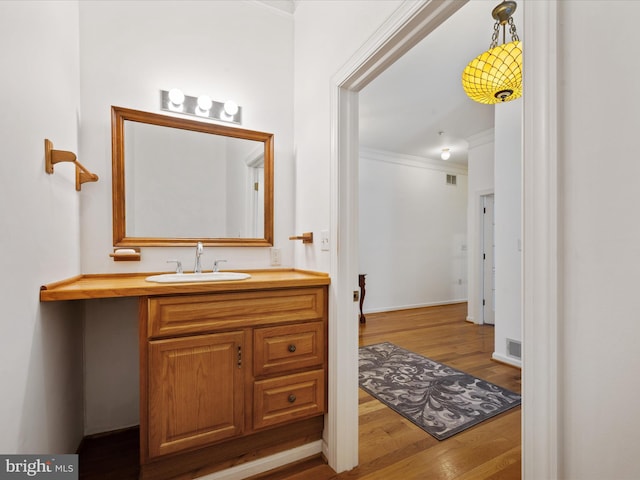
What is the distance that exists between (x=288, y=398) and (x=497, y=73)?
2342 millimetres

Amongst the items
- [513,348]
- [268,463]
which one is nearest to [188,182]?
[268,463]

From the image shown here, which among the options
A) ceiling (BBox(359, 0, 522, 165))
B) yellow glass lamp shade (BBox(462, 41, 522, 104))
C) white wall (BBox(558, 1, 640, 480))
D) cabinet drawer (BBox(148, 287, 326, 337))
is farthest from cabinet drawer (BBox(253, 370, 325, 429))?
ceiling (BBox(359, 0, 522, 165))

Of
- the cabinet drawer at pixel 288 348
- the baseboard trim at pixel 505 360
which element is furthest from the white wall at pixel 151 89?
the baseboard trim at pixel 505 360

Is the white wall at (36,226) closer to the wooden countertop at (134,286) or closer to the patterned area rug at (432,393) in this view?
the wooden countertop at (134,286)

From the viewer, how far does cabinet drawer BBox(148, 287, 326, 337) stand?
4.60 feet

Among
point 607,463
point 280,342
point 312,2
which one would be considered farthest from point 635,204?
point 312,2

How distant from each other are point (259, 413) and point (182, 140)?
1.71 metres

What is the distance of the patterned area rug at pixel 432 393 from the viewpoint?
6.80 ft

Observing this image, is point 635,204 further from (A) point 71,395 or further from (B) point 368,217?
(B) point 368,217

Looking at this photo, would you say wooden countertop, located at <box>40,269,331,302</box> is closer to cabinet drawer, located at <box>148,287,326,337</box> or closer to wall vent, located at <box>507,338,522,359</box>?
cabinet drawer, located at <box>148,287,326,337</box>

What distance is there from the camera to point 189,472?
4.90ft

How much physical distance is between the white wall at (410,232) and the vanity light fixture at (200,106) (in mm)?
3150

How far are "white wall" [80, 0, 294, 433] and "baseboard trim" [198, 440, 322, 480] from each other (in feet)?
2.63

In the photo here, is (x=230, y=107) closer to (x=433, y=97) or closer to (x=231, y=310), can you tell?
(x=231, y=310)
